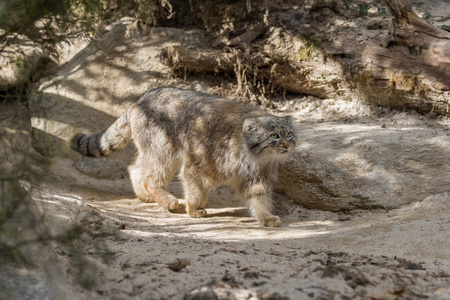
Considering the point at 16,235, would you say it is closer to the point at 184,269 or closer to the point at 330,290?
the point at 184,269

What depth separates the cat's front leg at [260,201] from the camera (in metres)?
6.00

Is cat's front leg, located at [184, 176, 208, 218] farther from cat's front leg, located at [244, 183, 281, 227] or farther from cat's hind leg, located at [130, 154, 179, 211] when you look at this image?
cat's front leg, located at [244, 183, 281, 227]

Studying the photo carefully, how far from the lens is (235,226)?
19.3 ft

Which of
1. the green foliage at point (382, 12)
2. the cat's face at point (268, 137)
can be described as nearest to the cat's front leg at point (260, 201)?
the cat's face at point (268, 137)

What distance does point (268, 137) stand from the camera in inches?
238

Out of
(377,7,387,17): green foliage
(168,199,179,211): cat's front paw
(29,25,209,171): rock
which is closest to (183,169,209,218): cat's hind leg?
(168,199,179,211): cat's front paw

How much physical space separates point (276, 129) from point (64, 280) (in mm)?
3720

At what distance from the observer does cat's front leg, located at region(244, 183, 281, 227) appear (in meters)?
6.00

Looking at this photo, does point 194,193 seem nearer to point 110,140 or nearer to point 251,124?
point 251,124

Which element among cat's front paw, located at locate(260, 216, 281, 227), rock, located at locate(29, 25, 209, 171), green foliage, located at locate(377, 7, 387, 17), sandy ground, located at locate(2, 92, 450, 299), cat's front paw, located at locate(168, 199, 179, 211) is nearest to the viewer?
sandy ground, located at locate(2, 92, 450, 299)

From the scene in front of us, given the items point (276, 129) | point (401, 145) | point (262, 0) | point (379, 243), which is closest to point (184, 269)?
point (379, 243)

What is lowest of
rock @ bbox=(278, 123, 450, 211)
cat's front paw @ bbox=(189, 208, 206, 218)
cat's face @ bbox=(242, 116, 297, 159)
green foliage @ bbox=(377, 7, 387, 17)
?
cat's front paw @ bbox=(189, 208, 206, 218)

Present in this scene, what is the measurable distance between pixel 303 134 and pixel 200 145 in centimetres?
193

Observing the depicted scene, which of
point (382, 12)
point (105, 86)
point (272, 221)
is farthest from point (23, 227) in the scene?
point (382, 12)
